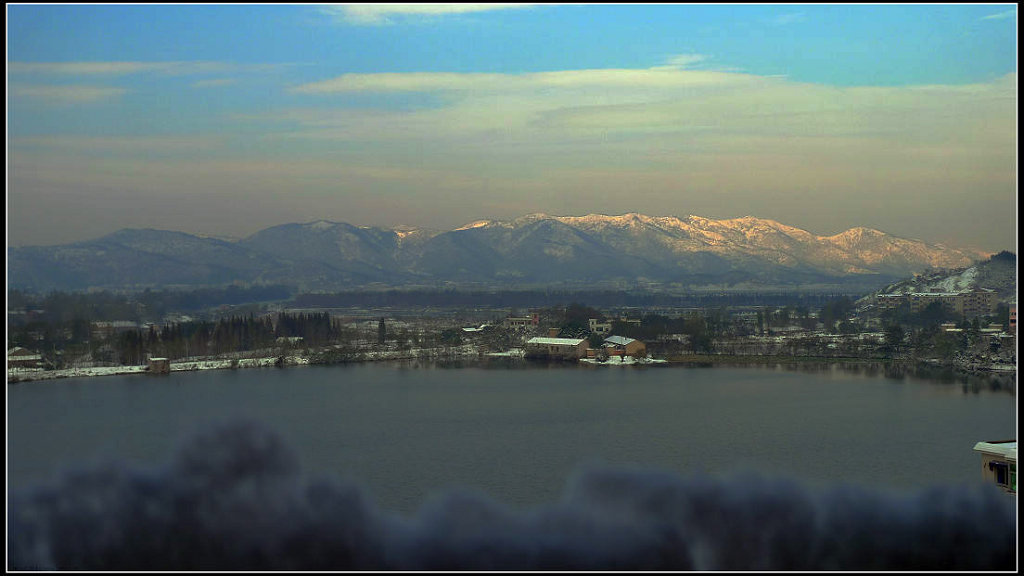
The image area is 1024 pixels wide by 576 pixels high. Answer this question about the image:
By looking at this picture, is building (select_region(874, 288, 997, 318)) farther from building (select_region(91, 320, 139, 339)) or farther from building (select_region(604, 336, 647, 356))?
building (select_region(91, 320, 139, 339))

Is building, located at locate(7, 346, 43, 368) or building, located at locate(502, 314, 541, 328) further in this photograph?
building, located at locate(502, 314, 541, 328)

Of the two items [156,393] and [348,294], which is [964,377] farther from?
[348,294]

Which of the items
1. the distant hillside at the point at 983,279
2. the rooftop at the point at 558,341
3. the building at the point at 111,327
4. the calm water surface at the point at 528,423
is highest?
the distant hillside at the point at 983,279

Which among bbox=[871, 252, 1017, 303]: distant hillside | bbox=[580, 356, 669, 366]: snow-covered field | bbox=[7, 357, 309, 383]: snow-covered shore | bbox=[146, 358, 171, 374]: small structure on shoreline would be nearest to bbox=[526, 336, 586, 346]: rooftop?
bbox=[580, 356, 669, 366]: snow-covered field

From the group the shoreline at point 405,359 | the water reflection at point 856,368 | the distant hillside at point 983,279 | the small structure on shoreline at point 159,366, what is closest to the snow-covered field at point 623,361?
the shoreline at point 405,359

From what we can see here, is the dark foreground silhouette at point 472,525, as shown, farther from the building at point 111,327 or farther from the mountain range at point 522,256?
the mountain range at point 522,256

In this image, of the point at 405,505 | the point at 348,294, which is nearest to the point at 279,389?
the point at 405,505
